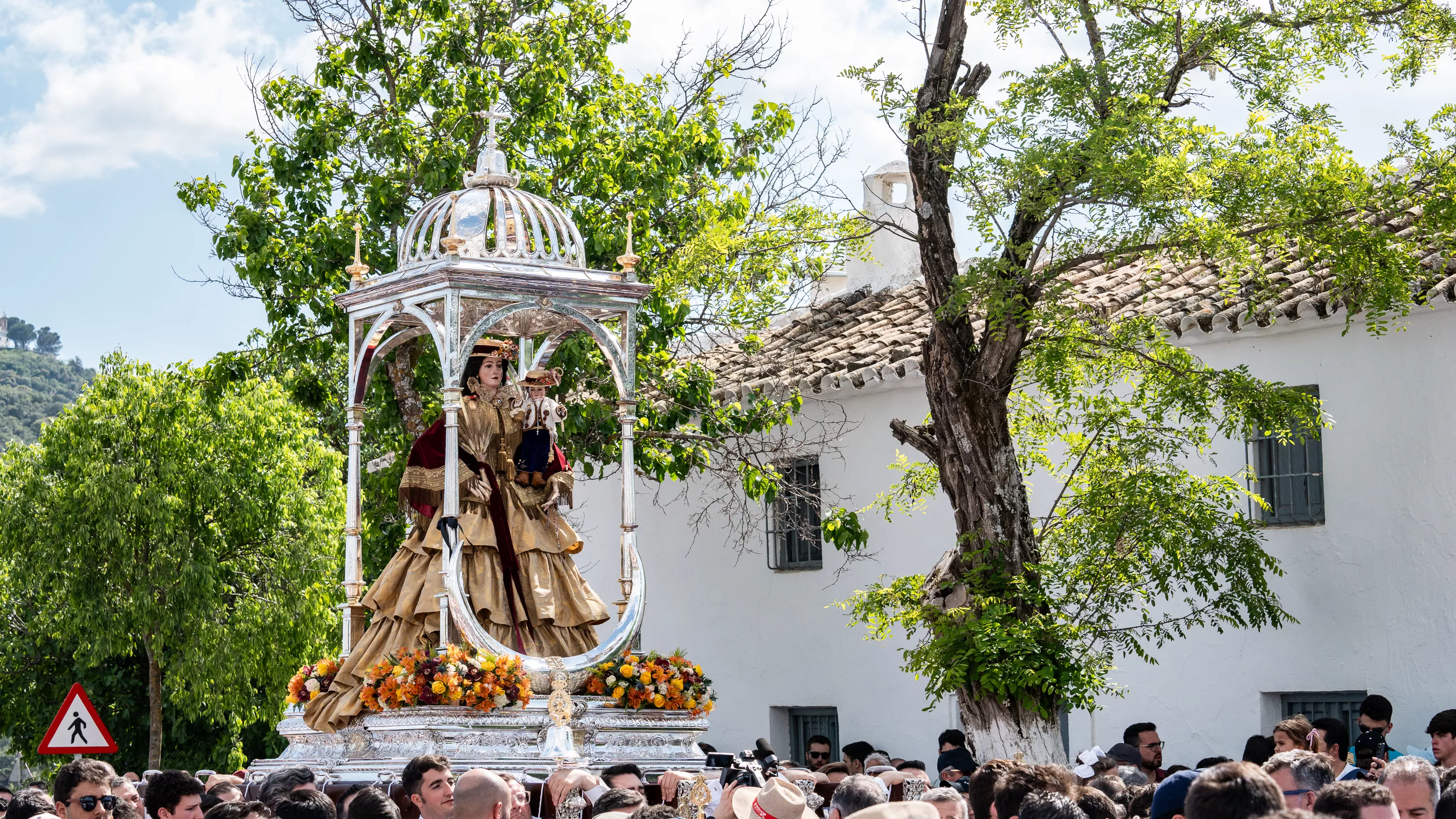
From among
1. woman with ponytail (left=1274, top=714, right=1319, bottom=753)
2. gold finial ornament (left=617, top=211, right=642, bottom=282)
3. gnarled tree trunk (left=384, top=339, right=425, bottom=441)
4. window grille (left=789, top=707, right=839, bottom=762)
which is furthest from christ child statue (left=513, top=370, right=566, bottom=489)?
window grille (left=789, top=707, right=839, bottom=762)

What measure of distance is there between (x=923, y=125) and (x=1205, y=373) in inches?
96.3

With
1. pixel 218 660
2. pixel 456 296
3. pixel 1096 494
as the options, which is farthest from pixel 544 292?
pixel 218 660

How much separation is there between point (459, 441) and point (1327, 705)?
7.01 metres

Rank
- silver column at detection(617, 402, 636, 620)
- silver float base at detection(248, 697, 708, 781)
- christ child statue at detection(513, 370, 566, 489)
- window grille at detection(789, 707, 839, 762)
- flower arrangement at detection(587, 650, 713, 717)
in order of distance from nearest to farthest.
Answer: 1. silver float base at detection(248, 697, 708, 781)
2. flower arrangement at detection(587, 650, 713, 717)
3. silver column at detection(617, 402, 636, 620)
4. christ child statue at detection(513, 370, 566, 489)
5. window grille at detection(789, 707, 839, 762)

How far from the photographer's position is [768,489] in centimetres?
1495

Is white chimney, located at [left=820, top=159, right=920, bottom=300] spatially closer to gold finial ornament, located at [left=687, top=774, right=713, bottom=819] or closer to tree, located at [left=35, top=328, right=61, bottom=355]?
gold finial ornament, located at [left=687, top=774, right=713, bottom=819]

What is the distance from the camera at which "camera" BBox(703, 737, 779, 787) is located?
5.69m

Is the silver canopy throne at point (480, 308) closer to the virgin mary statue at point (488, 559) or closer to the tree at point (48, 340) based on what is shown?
the virgin mary statue at point (488, 559)

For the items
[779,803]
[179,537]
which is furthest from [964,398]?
[179,537]

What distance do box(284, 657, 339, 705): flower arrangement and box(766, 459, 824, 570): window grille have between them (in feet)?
24.1

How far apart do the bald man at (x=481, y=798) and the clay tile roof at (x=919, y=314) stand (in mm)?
7161

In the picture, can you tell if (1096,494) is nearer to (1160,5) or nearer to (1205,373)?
(1205,373)

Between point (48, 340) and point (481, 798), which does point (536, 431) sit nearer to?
point (481, 798)

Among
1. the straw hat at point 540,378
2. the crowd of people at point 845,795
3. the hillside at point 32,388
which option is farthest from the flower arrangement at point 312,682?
the hillside at point 32,388
